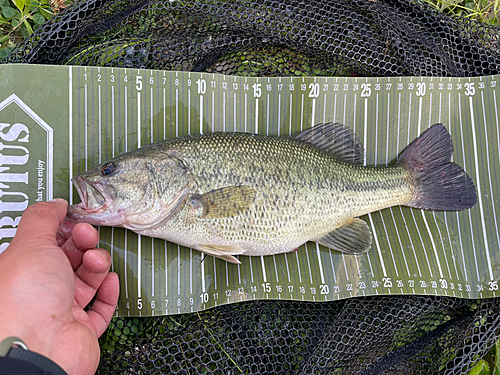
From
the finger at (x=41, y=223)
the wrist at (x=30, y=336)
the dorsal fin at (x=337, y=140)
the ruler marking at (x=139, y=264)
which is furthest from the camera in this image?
the dorsal fin at (x=337, y=140)

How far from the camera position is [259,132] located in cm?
256

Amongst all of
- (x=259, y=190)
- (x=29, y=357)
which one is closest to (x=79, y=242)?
(x=29, y=357)

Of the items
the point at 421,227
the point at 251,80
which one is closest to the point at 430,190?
the point at 421,227

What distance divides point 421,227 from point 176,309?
203cm

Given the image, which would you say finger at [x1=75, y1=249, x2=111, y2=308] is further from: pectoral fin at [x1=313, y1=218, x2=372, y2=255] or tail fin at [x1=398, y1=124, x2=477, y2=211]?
tail fin at [x1=398, y1=124, x2=477, y2=211]

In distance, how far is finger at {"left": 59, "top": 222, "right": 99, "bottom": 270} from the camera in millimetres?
1983

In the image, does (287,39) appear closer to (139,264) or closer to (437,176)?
(437,176)

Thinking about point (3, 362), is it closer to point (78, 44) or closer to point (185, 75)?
point (185, 75)

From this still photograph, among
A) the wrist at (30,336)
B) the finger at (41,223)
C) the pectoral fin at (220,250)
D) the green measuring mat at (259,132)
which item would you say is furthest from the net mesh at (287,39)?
the wrist at (30,336)

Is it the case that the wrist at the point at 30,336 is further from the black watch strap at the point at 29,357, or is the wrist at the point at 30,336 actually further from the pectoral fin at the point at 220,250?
the pectoral fin at the point at 220,250

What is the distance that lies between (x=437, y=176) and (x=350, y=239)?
2.84 feet

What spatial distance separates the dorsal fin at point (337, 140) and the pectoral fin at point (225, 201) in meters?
0.69

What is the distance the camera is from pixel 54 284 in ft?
5.32

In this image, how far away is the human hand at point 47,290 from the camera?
1507mm
